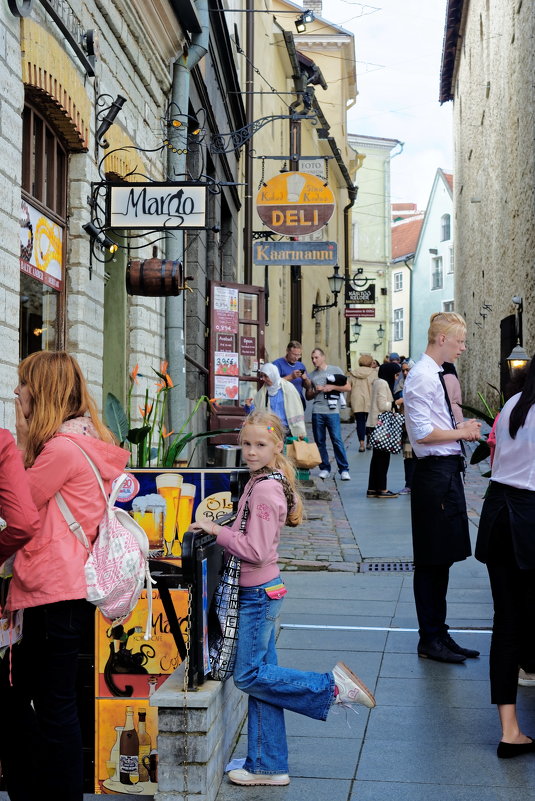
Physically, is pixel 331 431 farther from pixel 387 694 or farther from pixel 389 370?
pixel 387 694

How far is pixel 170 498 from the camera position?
498 centimetres

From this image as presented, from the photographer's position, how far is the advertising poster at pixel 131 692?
13.7 feet

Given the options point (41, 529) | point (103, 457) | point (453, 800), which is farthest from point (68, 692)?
point (453, 800)

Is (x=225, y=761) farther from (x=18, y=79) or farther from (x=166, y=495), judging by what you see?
(x=18, y=79)

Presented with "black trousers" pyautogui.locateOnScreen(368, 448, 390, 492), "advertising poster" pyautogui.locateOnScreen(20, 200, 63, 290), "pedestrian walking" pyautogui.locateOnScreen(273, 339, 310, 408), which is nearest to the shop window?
"advertising poster" pyautogui.locateOnScreen(20, 200, 63, 290)

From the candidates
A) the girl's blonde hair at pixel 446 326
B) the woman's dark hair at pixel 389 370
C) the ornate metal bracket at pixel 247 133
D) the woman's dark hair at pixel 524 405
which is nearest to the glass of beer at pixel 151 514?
the woman's dark hair at pixel 524 405

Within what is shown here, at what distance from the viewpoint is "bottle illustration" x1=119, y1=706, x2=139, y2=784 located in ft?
13.7

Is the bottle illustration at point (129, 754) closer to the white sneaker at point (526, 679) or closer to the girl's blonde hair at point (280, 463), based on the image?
the girl's blonde hair at point (280, 463)

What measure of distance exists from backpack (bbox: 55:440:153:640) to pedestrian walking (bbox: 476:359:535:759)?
162 centimetres

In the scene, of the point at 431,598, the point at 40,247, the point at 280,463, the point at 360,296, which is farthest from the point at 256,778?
the point at 360,296

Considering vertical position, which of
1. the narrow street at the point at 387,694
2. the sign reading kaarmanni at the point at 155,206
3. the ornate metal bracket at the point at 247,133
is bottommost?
the narrow street at the point at 387,694

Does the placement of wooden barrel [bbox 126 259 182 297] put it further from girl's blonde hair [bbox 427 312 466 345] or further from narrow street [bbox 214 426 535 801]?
girl's blonde hair [bbox 427 312 466 345]

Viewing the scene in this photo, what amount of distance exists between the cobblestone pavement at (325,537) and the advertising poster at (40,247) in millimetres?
3111

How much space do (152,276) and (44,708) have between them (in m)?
5.89
